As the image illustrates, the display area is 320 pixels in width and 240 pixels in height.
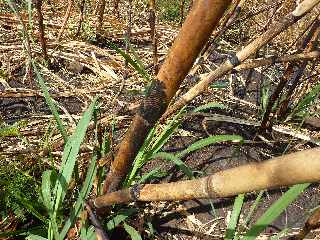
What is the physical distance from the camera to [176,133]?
64.9 inches

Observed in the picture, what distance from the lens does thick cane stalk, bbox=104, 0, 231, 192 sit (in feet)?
1.92

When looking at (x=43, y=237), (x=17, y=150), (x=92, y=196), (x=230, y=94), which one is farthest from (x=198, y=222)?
(x=230, y=94)

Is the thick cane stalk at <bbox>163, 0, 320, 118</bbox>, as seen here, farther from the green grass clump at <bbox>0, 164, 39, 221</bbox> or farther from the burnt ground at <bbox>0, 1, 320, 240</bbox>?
the green grass clump at <bbox>0, 164, 39, 221</bbox>

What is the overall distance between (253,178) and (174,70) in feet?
0.92

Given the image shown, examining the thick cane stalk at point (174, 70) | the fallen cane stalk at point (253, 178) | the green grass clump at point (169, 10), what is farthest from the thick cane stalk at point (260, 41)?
the green grass clump at point (169, 10)

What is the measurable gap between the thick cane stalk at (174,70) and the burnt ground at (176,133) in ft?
1.31

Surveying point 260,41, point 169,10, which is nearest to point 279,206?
point 260,41

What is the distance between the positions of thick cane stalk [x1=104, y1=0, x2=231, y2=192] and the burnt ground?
1.31 feet

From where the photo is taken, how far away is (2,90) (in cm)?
175

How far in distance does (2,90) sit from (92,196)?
768 millimetres

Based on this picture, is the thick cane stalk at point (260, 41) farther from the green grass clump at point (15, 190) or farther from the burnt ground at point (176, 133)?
the green grass clump at point (15, 190)

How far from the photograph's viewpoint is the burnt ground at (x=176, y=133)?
4.48 ft

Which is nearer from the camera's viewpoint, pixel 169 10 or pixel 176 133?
pixel 176 133

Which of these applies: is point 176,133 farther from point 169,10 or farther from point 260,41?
point 169,10
